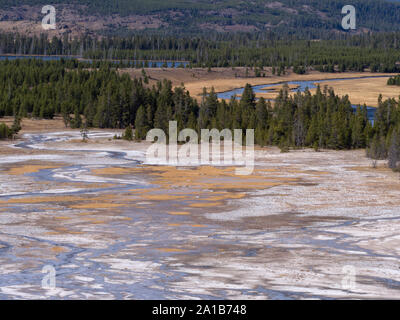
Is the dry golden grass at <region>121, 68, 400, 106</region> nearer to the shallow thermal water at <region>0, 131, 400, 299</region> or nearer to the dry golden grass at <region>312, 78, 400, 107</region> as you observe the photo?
the dry golden grass at <region>312, 78, 400, 107</region>

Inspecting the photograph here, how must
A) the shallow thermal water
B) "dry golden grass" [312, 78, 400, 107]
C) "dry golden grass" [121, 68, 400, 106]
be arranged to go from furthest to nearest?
1. "dry golden grass" [121, 68, 400, 106]
2. "dry golden grass" [312, 78, 400, 107]
3. the shallow thermal water

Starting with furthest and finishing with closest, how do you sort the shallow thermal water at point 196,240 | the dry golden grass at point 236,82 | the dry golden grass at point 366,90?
the dry golden grass at point 236,82, the dry golden grass at point 366,90, the shallow thermal water at point 196,240

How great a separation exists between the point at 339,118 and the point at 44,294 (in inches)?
2696

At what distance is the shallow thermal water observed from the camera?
27.9 m

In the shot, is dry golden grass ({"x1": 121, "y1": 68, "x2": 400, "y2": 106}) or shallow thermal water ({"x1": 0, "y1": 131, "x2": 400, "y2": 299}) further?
dry golden grass ({"x1": 121, "y1": 68, "x2": 400, "y2": 106})

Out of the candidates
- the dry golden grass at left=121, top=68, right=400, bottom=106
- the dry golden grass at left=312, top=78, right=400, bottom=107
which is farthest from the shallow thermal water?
the dry golden grass at left=121, top=68, right=400, bottom=106

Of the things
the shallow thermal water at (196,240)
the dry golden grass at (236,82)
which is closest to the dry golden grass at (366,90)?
the dry golden grass at (236,82)

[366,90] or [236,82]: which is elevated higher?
[236,82]

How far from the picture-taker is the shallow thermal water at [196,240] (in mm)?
27906

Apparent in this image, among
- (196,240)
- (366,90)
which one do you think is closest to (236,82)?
(366,90)

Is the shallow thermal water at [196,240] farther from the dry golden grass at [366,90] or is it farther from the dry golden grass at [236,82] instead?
the dry golden grass at [236,82]

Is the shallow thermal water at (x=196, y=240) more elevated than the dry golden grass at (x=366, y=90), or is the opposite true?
the dry golden grass at (x=366, y=90)

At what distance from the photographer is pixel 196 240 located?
1419 inches

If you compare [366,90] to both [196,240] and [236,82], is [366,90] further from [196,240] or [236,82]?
[196,240]
